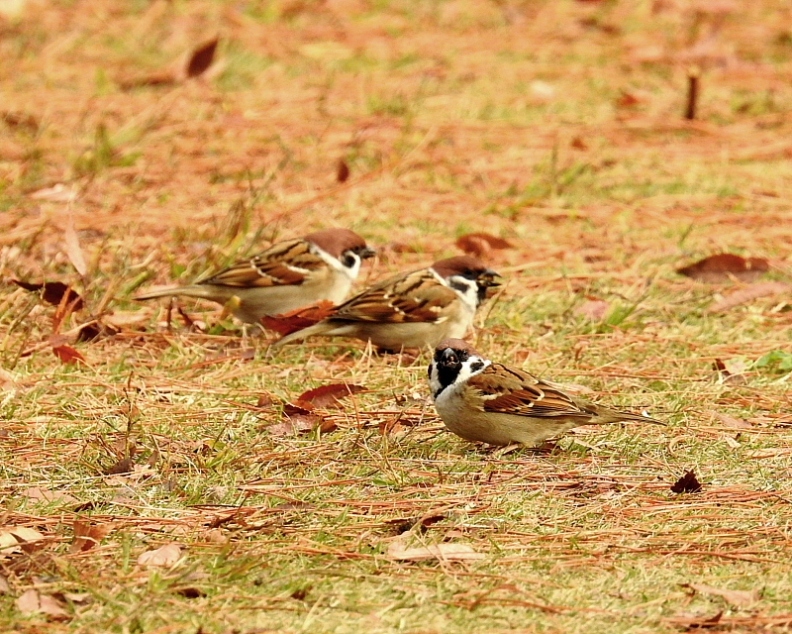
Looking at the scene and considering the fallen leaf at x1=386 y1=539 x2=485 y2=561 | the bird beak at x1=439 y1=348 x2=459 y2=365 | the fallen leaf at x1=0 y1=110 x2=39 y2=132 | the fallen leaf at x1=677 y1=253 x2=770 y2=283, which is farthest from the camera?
the fallen leaf at x1=0 y1=110 x2=39 y2=132

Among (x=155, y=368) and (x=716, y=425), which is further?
(x=155, y=368)

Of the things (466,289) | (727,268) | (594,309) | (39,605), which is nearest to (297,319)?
(466,289)

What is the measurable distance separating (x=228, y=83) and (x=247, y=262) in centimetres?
379

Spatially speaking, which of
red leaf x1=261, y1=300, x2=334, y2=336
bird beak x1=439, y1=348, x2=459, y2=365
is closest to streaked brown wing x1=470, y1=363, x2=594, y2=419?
bird beak x1=439, y1=348, x2=459, y2=365

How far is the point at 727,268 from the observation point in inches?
264

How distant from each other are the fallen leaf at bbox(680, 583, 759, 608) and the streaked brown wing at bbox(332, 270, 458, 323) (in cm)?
253

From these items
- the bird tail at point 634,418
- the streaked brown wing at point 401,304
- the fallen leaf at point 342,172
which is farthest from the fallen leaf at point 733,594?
the fallen leaf at point 342,172

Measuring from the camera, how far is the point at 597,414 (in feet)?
15.3

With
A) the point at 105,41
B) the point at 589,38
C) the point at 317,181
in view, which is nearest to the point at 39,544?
the point at 317,181

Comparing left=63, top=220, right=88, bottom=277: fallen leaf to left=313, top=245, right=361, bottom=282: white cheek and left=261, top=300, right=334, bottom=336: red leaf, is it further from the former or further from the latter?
left=313, top=245, right=361, bottom=282: white cheek

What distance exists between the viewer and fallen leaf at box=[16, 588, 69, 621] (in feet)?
11.0

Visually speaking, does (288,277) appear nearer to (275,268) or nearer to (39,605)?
(275,268)

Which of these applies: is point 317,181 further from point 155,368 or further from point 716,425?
point 716,425

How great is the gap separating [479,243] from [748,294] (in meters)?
1.31
